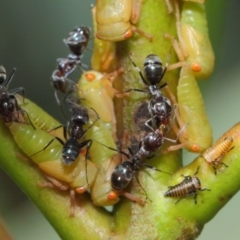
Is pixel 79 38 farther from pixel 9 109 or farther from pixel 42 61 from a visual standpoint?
pixel 42 61

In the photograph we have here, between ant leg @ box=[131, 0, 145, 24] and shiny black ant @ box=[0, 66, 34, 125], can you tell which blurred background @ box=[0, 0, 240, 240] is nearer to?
shiny black ant @ box=[0, 66, 34, 125]

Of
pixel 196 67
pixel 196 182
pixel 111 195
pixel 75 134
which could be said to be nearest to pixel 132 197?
pixel 111 195

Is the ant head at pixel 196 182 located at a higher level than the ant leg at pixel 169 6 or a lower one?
lower

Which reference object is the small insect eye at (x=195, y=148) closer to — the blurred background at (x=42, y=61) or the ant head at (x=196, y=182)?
the ant head at (x=196, y=182)

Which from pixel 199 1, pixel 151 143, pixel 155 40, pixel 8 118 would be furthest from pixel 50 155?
pixel 199 1

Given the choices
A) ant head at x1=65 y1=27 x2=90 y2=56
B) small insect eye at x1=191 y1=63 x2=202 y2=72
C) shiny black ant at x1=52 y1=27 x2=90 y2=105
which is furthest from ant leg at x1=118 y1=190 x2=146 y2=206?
ant head at x1=65 y1=27 x2=90 y2=56

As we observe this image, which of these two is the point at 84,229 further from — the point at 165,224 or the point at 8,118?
the point at 8,118

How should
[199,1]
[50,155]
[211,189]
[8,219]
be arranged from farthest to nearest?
[8,219]
[199,1]
[50,155]
[211,189]

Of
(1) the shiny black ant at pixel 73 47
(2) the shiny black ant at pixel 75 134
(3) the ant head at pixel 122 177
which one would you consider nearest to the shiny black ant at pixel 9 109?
(2) the shiny black ant at pixel 75 134
